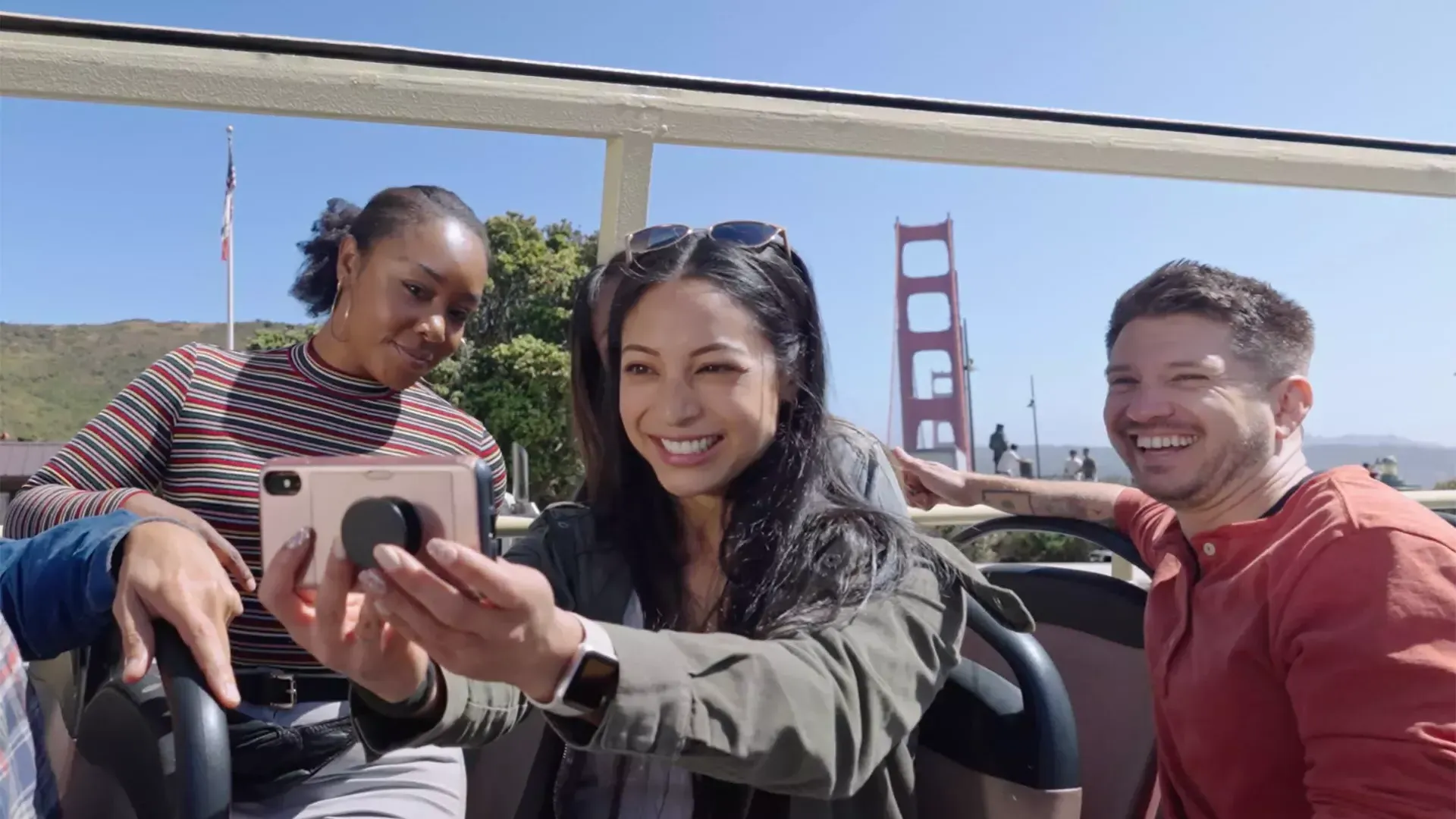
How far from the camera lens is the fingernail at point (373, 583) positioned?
26.9 inches

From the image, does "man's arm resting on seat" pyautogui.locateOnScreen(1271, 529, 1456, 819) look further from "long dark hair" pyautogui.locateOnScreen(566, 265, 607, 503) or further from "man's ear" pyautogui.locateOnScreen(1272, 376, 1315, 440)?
"long dark hair" pyautogui.locateOnScreen(566, 265, 607, 503)

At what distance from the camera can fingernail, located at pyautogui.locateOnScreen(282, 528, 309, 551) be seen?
2.50 feet

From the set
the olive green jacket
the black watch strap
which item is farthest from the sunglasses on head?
the black watch strap

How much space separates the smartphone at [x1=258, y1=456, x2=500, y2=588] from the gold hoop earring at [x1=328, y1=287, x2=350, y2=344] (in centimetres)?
102

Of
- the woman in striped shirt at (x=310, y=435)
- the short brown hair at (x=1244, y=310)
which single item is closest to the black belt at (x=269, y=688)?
the woman in striped shirt at (x=310, y=435)

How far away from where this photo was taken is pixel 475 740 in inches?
39.6

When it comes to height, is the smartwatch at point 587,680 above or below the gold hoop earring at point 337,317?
below

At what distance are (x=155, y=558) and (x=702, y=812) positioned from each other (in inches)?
25.7

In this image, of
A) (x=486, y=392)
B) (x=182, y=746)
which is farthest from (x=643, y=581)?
(x=486, y=392)

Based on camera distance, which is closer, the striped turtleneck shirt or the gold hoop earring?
the striped turtleneck shirt

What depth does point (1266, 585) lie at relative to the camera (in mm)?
1179

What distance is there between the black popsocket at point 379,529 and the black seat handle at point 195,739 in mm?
406

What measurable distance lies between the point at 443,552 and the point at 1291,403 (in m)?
1.23

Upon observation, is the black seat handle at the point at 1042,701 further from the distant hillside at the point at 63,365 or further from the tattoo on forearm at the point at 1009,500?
the distant hillside at the point at 63,365
